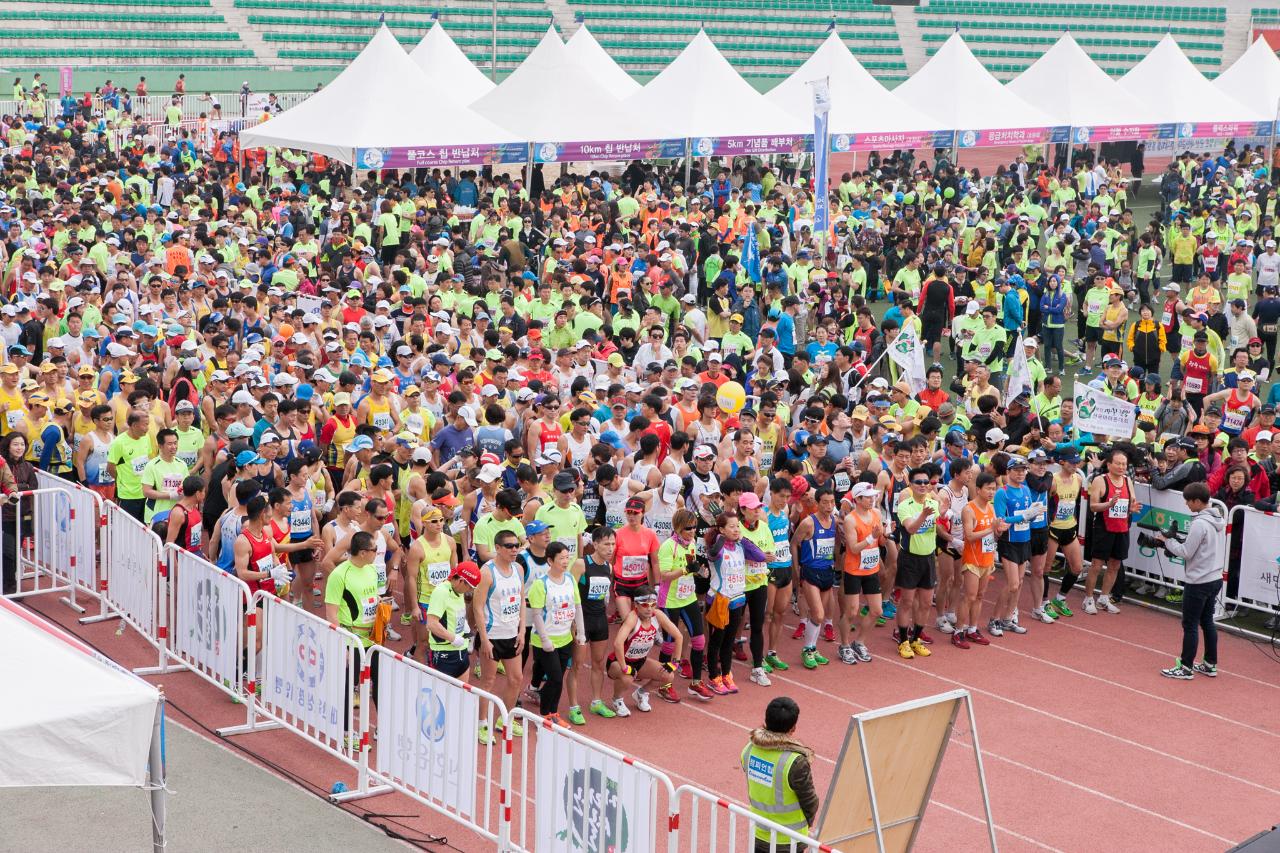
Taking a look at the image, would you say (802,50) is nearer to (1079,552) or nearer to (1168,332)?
(1168,332)

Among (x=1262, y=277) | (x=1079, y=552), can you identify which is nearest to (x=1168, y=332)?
(x=1262, y=277)

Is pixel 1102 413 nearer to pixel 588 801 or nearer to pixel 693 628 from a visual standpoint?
pixel 693 628

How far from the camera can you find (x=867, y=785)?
720 centimetres

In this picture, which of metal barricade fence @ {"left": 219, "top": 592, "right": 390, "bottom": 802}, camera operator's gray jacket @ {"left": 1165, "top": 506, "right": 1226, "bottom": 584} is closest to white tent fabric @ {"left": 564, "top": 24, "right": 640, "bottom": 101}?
camera operator's gray jacket @ {"left": 1165, "top": 506, "right": 1226, "bottom": 584}

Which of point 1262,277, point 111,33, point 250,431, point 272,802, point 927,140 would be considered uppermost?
point 111,33

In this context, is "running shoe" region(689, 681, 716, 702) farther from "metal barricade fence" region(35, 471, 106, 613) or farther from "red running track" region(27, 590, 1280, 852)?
"metal barricade fence" region(35, 471, 106, 613)

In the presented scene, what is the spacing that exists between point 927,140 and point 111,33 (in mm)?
28491

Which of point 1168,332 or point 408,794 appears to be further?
point 1168,332

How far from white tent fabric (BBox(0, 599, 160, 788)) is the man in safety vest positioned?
9.21 ft

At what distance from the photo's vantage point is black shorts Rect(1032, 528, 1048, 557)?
12.8m

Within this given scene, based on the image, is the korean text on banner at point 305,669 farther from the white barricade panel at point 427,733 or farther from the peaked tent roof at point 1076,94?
the peaked tent roof at point 1076,94

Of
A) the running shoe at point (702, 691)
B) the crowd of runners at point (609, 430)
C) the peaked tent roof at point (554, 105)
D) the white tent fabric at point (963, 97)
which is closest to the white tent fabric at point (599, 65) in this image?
the peaked tent roof at point (554, 105)

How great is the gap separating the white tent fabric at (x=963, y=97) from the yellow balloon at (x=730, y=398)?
16.7 metres

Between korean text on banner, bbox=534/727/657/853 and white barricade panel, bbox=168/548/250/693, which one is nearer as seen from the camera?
korean text on banner, bbox=534/727/657/853
